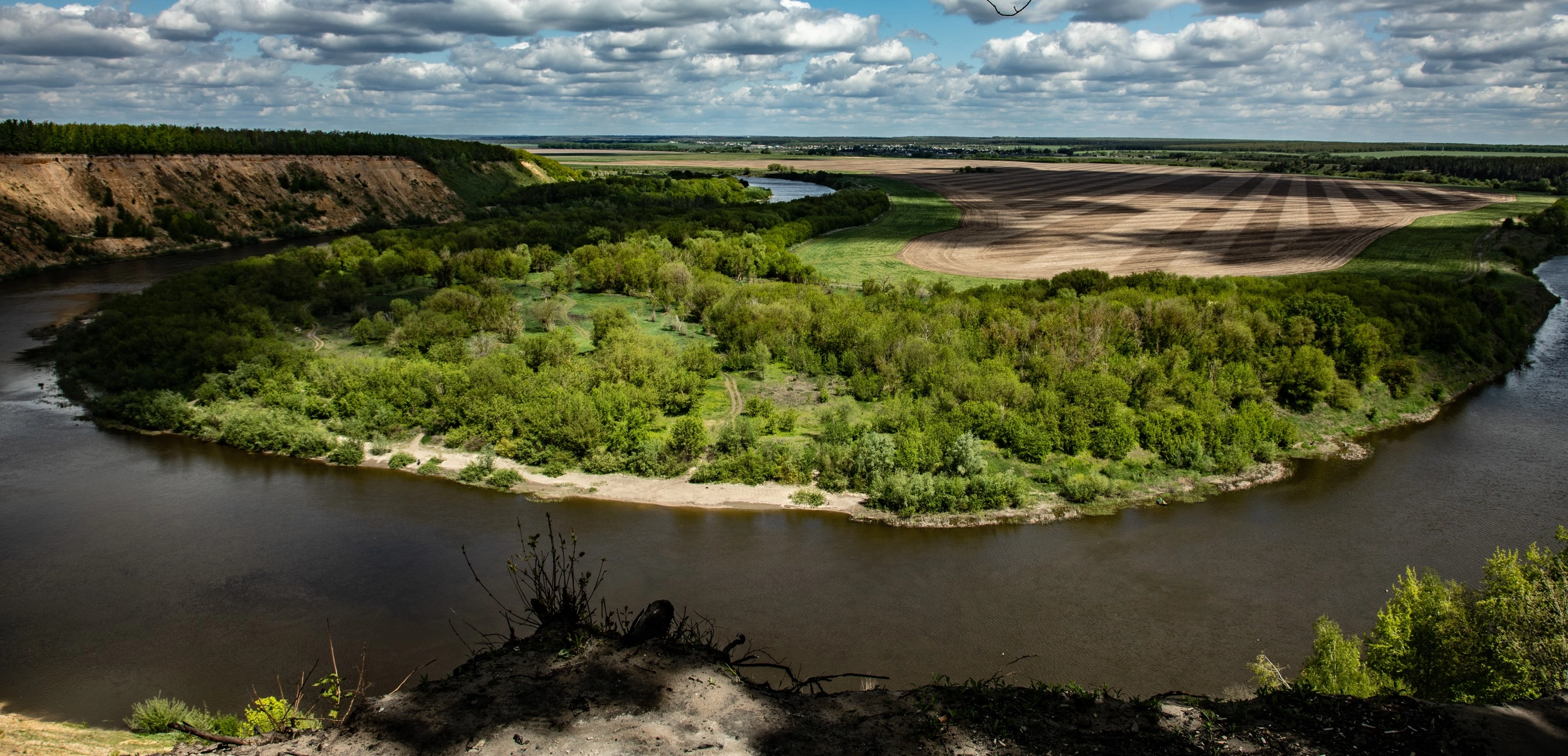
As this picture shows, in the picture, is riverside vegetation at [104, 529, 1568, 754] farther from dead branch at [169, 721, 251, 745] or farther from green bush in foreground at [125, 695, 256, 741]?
green bush in foreground at [125, 695, 256, 741]

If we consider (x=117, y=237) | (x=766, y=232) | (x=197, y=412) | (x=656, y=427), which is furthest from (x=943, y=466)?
(x=117, y=237)

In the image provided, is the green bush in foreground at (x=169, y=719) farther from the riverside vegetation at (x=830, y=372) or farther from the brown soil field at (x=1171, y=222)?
the brown soil field at (x=1171, y=222)

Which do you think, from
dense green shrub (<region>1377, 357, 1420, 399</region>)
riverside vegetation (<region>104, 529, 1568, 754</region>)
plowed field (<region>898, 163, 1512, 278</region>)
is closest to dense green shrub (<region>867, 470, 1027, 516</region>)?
riverside vegetation (<region>104, 529, 1568, 754</region>)

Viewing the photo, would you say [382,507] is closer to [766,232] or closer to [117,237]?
[766,232]

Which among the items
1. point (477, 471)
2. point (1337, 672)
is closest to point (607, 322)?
point (477, 471)

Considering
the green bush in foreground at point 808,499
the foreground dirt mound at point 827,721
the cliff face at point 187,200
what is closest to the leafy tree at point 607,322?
the green bush in foreground at point 808,499

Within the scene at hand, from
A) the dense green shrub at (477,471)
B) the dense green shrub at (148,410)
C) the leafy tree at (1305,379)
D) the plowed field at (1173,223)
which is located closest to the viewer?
the dense green shrub at (477,471)
